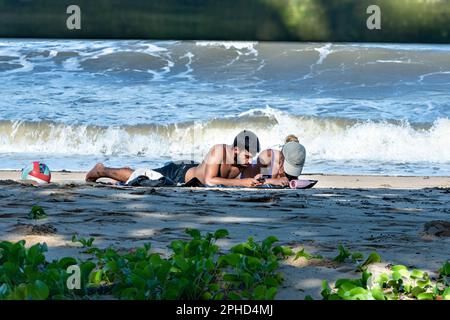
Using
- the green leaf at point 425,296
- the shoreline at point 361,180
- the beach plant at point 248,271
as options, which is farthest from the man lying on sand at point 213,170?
the green leaf at point 425,296

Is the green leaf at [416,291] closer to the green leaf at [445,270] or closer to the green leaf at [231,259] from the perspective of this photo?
the green leaf at [445,270]

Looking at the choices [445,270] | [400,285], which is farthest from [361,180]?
[400,285]

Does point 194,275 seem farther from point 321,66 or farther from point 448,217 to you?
point 321,66

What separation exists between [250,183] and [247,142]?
0.91 meters

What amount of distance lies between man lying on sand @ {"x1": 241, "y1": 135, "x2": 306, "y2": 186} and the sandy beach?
97 cm

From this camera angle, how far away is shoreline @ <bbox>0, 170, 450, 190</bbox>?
8.81 meters

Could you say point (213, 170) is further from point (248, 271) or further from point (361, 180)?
point (248, 271)

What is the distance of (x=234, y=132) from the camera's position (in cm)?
1498

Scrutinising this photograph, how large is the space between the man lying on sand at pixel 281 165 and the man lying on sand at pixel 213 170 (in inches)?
4.2

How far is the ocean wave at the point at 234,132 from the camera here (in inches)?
530

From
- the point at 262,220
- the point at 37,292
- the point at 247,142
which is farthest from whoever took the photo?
the point at 247,142

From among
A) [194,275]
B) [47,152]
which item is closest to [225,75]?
[47,152]
